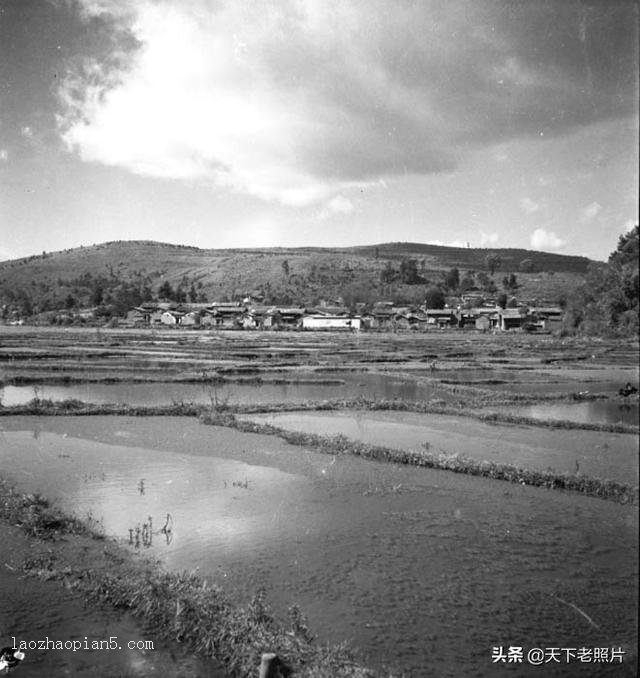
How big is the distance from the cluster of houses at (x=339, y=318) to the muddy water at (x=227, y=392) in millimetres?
55884

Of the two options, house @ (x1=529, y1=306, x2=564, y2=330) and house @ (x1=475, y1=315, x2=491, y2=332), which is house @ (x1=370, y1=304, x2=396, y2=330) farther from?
house @ (x1=529, y1=306, x2=564, y2=330)

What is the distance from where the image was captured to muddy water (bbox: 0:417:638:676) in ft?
21.1

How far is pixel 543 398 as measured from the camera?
24.0m

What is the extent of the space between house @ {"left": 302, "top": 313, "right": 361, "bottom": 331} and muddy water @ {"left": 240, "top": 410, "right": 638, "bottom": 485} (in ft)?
221

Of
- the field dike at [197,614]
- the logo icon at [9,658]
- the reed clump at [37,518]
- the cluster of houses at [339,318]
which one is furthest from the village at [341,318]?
the logo icon at [9,658]

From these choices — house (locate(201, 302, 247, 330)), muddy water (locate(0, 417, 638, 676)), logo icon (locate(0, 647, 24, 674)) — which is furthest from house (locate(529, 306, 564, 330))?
logo icon (locate(0, 647, 24, 674))

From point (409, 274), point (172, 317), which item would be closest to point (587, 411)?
point (172, 317)

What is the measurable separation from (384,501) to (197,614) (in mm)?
5116

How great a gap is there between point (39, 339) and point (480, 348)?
130 ft

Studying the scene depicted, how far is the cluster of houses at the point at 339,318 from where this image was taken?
3477 inches

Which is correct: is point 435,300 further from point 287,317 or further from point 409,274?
point 409,274

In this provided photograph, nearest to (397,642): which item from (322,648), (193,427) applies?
(322,648)

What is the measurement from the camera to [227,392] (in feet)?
84.5

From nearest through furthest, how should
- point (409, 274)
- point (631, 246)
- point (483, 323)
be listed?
point (631, 246) → point (483, 323) → point (409, 274)
